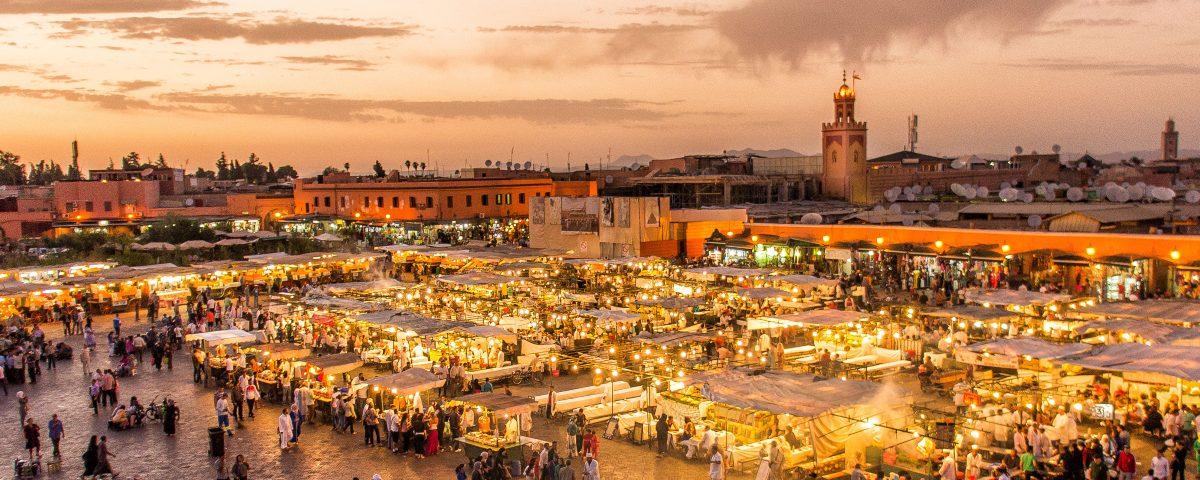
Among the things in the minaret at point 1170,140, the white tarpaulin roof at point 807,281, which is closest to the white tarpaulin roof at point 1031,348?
the white tarpaulin roof at point 807,281

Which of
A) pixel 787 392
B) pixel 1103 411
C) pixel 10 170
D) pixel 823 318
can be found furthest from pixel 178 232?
pixel 10 170

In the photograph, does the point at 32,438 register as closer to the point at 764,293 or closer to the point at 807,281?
the point at 764,293

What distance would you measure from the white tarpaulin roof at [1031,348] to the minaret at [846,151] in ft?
137

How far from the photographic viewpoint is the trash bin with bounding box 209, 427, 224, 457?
15.6 meters

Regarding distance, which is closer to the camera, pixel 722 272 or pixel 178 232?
pixel 722 272

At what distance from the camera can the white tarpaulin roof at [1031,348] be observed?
16.3 meters

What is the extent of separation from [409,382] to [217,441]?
125 inches

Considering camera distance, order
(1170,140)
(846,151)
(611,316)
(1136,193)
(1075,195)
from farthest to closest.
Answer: (1170,140) < (846,151) < (1075,195) < (1136,193) < (611,316)

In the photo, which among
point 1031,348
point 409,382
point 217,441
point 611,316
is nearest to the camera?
point 217,441

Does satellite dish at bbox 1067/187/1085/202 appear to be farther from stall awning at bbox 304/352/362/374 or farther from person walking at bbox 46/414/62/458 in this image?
person walking at bbox 46/414/62/458

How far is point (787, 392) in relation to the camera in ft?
45.1

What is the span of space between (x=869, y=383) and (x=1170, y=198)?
3039 centimetres

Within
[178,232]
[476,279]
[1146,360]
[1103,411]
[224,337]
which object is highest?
[178,232]

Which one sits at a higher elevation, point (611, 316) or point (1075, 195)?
point (1075, 195)
